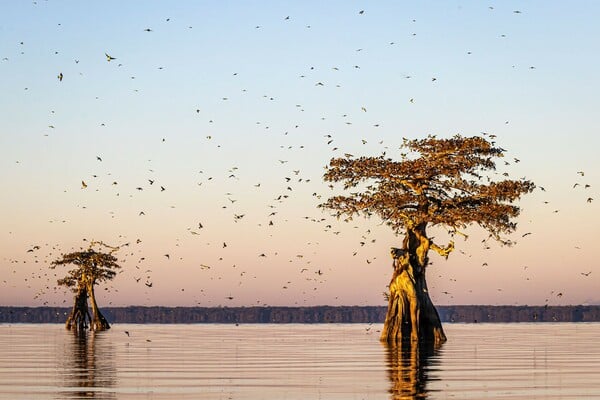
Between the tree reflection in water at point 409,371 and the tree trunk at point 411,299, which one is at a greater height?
the tree trunk at point 411,299

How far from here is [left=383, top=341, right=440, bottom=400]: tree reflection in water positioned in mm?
26703

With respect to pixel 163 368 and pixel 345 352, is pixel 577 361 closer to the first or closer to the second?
pixel 345 352

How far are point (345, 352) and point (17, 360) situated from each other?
47.8ft

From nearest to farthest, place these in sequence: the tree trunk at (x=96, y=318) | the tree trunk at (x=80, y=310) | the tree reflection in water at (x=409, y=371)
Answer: the tree reflection in water at (x=409, y=371), the tree trunk at (x=96, y=318), the tree trunk at (x=80, y=310)

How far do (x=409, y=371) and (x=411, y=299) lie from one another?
31.0 m

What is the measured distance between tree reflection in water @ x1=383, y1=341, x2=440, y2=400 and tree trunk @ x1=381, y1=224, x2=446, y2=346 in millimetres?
12303

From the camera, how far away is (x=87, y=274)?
111875 mm

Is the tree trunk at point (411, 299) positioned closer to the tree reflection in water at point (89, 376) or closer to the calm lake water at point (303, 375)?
the calm lake water at point (303, 375)

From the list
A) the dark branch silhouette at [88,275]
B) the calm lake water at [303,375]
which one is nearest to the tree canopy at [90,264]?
the dark branch silhouette at [88,275]

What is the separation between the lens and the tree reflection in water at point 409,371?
26.7 m

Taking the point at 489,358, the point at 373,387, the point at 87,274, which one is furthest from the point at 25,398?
the point at 87,274

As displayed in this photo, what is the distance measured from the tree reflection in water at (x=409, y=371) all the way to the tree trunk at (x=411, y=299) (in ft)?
40.4

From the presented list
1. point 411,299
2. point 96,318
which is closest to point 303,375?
point 411,299

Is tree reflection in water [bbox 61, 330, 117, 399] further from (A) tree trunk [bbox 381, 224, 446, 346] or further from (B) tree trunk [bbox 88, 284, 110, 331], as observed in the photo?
(B) tree trunk [bbox 88, 284, 110, 331]
